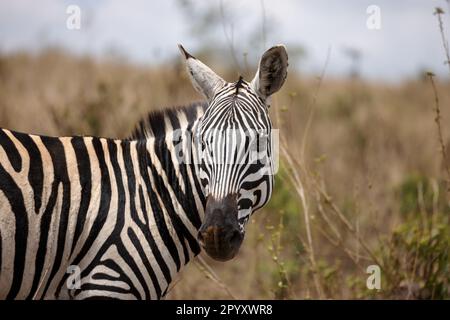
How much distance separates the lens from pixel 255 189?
3459mm

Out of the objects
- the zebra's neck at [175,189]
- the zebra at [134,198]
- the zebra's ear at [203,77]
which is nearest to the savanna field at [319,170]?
the zebra's neck at [175,189]

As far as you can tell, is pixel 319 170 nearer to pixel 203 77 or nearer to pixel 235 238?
pixel 203 77

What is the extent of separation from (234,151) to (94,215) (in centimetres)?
90

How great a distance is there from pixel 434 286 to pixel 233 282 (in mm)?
3180

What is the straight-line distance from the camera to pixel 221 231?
310 centimetres

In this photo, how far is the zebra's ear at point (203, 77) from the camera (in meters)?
3.73

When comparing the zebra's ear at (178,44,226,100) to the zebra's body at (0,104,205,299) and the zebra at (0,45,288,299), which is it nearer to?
the zebra at (0,45,288,299)

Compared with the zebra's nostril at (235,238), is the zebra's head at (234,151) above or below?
above

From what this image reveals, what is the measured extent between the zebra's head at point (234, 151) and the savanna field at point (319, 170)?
1.07 metres

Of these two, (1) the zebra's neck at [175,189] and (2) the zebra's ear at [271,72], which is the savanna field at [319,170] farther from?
(2) the zebra's ear at [271,72]

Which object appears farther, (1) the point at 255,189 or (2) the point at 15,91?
(2) the point at 15,91

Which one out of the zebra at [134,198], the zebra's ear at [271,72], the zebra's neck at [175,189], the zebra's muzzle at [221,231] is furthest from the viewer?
the zebra's neck at [175,189]
